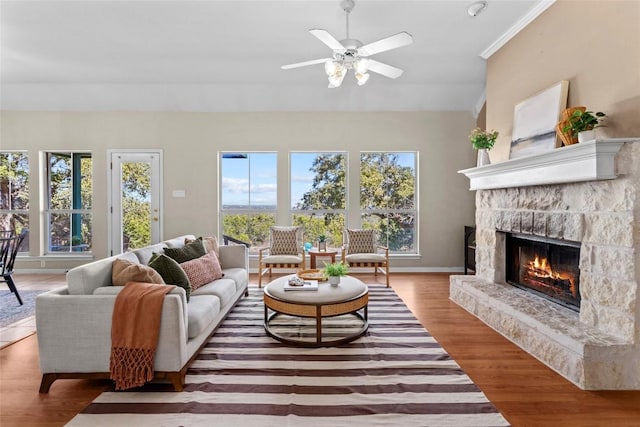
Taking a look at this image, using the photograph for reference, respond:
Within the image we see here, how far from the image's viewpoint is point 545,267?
3.34 meters

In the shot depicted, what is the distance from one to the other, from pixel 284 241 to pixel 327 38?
339 centimetres

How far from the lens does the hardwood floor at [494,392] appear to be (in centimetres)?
198

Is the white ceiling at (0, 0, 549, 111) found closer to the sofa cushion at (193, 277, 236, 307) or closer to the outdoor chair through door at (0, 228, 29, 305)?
the outdoor chair through door at (0, 228, 29, 305)

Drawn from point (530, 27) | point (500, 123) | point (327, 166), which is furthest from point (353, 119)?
point (530, 27)

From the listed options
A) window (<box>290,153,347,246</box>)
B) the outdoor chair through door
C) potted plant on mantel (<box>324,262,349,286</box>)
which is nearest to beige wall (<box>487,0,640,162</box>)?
potted plant on mantel (<box>324,262,349,286</box>)

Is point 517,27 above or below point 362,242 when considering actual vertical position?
above

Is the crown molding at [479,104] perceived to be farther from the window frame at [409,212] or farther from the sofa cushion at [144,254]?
the sofa cushion at [144,254]

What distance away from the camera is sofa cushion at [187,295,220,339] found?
2.41 metres

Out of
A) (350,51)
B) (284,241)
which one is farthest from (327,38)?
(284,241)

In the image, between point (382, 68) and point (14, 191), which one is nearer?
point (382, 68)

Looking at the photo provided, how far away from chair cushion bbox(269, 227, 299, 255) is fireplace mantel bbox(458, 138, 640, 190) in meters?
2.97

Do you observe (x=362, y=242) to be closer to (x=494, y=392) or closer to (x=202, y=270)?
(x=202, y=270)

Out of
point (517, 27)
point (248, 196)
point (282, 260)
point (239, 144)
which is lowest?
point (282, 260)

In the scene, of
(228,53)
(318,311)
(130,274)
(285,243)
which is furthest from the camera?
(285,243)
